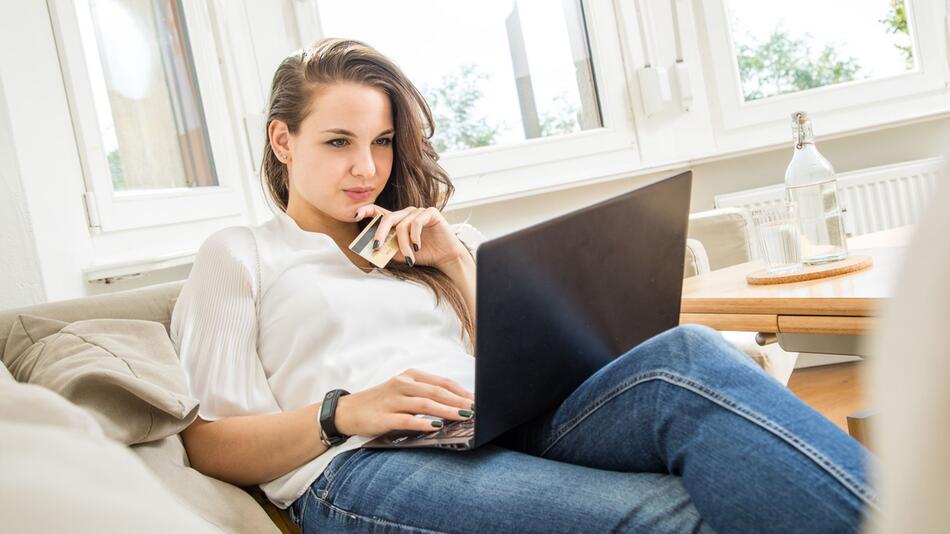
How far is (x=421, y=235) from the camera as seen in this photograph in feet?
4.89

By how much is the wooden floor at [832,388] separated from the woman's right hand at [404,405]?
1.66m

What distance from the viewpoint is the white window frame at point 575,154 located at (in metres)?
2.77

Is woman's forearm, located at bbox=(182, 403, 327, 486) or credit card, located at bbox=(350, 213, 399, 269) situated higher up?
credit card, located at bbox=(350, 213, 399, 269)

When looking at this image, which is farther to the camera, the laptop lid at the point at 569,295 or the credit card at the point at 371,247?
the credit card at the point at 371,247

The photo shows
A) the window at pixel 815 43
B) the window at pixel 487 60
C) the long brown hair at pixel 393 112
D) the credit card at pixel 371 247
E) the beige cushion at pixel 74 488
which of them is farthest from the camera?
the window at pixel 815 43

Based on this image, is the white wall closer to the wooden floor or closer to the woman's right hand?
the woman's right hand

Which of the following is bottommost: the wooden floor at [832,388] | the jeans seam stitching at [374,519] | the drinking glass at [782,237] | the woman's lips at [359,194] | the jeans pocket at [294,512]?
the wooden floor at [832,388]

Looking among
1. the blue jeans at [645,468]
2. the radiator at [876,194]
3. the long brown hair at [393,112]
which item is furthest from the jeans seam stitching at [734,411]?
the radiator at [876,194]

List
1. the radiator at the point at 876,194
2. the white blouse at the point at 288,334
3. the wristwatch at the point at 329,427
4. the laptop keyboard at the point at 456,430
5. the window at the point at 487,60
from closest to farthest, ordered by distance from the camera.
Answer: the laptop keyboard at the point at 456,430 → the wristwatch at the point at 329,427 → the white blouse at the point at 288,334 → the window at the point at 487,60 → the radiator at the point at 876,194

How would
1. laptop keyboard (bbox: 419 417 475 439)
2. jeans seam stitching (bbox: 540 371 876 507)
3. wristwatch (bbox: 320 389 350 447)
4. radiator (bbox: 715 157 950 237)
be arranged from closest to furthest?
1. jeans seam stitching (bbox: 540 371 876 507)
2. laptop keyboard (bbox: 419 417 475 439)
3. wristwatch (bbox: 320 389 350 447)
4. radiator (bbox: 715 157 950 237)

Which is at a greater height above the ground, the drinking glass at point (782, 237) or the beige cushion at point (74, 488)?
the beige cushion at point (74, 488)

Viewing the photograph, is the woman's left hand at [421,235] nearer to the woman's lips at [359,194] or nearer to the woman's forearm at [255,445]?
the woman's lips at [359,194]

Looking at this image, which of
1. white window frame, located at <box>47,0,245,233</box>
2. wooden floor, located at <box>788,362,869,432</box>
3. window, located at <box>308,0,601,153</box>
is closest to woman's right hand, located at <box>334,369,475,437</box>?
white window frame, located at <box>47,0,245,233</box>

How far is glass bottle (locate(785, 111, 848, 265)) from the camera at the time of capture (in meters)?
1.47
